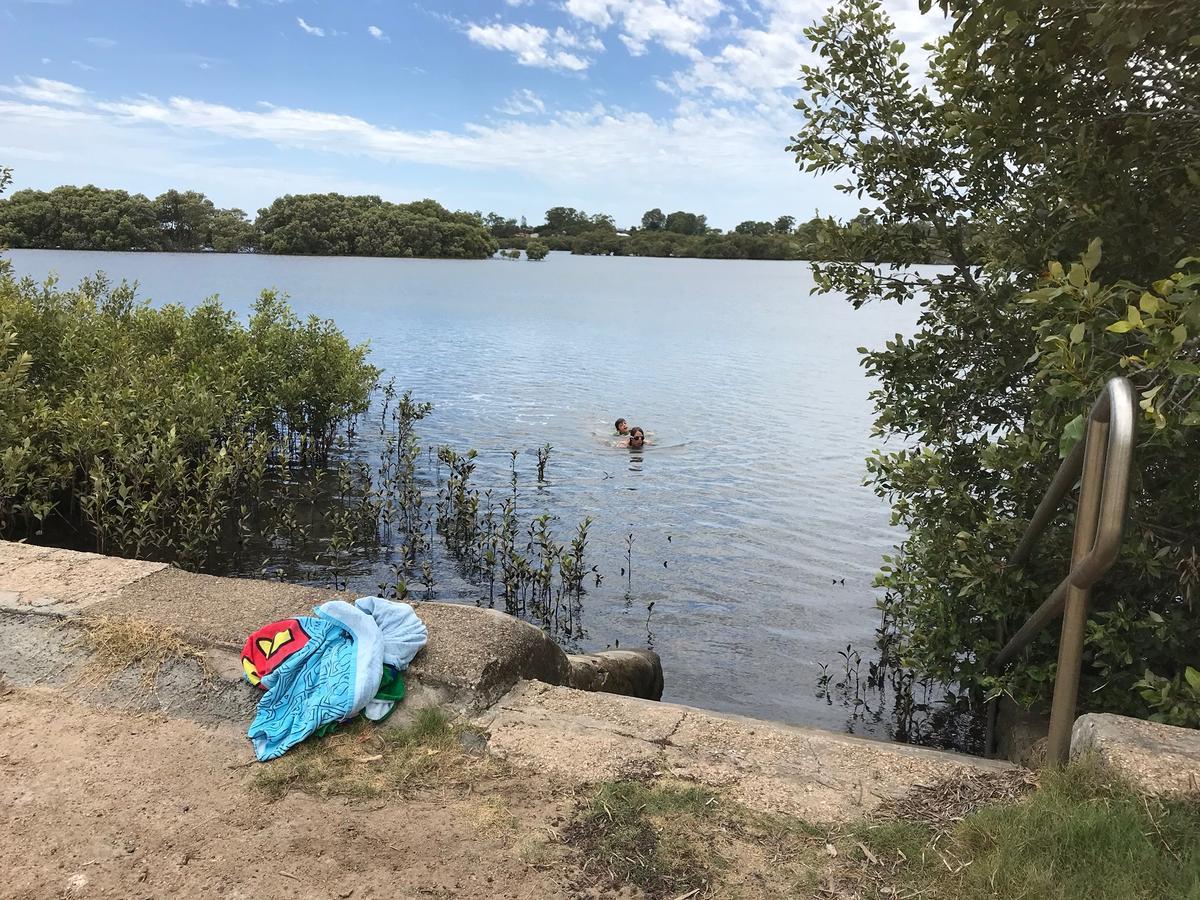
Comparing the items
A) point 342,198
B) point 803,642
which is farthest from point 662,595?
point 342,198

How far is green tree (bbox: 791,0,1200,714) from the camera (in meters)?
3.40

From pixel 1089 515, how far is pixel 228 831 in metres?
3.49

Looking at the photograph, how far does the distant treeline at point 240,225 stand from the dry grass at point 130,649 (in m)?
59.8

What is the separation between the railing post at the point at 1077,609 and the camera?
3051 mm

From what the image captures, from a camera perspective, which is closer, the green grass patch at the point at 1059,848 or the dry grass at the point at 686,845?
the green grass patch at the point at 1059,848

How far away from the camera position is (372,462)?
47.9ft

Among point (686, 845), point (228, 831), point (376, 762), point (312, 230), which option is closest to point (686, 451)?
point (376, 762)

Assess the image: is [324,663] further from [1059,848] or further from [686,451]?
[686,451]

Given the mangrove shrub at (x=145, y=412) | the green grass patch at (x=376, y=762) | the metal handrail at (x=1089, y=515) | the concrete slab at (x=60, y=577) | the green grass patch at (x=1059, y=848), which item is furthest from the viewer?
the mangrove shrub at (x=145, y=412)

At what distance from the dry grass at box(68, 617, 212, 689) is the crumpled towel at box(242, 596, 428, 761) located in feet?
1.28

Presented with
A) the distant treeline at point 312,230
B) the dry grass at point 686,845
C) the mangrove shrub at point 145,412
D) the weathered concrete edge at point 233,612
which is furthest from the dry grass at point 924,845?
the distant treeline at point 312,230

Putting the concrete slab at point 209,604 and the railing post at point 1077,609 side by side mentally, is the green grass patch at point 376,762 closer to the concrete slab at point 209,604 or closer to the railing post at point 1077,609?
the concrete slab at point 209,604

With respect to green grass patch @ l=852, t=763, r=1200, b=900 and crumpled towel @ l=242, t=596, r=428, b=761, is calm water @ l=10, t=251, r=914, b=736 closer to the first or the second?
crumpled towel @ l=242, t=596, r=428, b=761

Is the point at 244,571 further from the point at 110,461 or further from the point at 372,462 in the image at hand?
the point at 372,462
